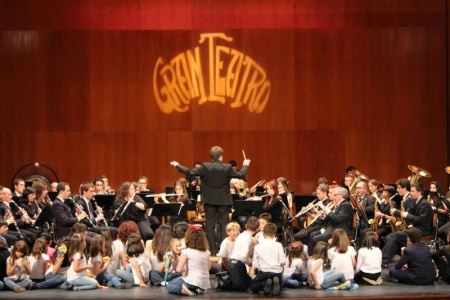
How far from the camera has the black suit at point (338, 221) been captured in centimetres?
1156

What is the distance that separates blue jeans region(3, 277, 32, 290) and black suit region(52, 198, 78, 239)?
138 cm

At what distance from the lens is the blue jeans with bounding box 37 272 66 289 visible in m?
10.6

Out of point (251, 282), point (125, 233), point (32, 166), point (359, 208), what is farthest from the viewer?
point (32, 166)

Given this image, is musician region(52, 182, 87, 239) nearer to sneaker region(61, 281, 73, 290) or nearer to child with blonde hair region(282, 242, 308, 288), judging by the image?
sneaker region(61, 281, 73, 290)

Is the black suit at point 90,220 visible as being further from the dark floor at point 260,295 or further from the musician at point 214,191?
the dark floor at point 260,295

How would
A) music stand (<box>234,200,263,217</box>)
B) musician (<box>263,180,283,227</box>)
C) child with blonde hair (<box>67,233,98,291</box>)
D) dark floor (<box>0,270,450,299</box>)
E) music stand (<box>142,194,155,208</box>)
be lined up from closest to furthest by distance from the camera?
dark floor (<box>0,270,450,299</box>)
child with blonde hair (<box>67,233,98,291</box>)
music stand (<box>234,200,263,217</box>)
musician (<box>263,180,283,227</box>)
music stand (<box>142,194,155,208</box>)

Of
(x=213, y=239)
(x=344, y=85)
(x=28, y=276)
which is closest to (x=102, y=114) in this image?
(x=344, y=85)

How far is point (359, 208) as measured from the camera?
1199cm

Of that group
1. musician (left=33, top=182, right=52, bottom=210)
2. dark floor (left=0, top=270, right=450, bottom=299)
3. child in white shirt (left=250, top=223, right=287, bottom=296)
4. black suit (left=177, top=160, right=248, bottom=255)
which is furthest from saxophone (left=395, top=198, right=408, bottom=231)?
musician (left=33, top=182, right=52, bottom=210)

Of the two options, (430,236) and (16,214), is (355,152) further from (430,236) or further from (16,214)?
(16,214)

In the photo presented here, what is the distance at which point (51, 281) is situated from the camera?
416 inches

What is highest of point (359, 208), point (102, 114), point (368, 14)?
point (368, 14)

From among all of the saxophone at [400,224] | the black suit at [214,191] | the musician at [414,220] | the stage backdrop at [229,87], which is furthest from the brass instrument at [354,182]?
the stage backdrop at [229,87]

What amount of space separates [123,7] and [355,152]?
19.1 ft
